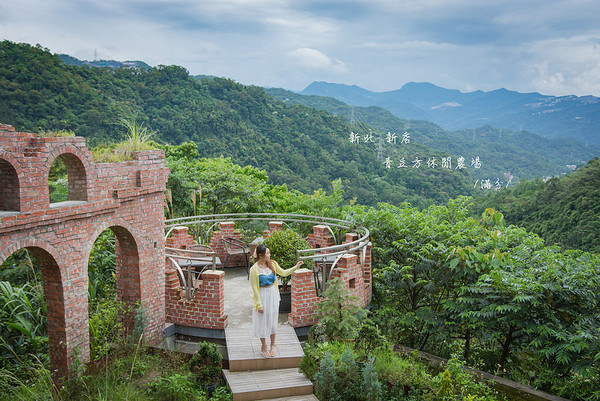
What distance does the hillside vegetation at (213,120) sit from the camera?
84.3ft

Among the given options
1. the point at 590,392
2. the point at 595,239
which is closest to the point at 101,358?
the point at 590,392

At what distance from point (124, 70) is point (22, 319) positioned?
1441 inches

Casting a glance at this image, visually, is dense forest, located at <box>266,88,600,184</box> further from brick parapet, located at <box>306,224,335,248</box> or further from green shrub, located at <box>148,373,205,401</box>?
green shrub, located at <box>148,373,205,401</box>

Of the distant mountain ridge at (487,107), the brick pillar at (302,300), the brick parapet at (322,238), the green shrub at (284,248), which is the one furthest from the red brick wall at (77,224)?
the distant mountain ridge at (487,107)

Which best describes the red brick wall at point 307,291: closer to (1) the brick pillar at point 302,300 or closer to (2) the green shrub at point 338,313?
(1) the brick pillar at point 302,300

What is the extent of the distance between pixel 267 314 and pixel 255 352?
715 millimetres

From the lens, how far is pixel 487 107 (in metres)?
154

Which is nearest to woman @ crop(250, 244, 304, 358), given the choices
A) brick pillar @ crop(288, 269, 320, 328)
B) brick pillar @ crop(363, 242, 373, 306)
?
brick pillar @ crop(288, 269, 320, 328)

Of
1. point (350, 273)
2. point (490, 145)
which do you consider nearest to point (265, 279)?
point (350, 273)

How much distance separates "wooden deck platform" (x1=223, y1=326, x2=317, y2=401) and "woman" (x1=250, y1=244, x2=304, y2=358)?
0.71ft

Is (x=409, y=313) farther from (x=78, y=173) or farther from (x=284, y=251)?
(x=78, y=173)

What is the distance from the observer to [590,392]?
22.8ft

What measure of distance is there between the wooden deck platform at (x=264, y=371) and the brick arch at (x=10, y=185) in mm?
3684

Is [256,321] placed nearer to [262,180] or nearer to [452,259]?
[452,259]
